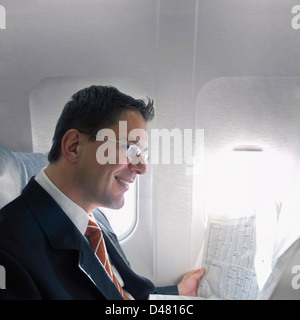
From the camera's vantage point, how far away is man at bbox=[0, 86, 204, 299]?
0.86 metres

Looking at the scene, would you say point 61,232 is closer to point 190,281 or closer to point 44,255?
point 44,255

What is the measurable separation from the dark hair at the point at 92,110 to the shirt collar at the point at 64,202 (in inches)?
3.6

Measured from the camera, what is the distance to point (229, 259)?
1.40m

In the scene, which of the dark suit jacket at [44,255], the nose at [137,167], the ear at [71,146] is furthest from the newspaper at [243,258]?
the ear at [71,146]

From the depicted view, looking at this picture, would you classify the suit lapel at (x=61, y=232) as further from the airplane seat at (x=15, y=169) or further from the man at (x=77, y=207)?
the airplane seat at (x=15, y=169)

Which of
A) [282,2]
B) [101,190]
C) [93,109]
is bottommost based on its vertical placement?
[101,190]

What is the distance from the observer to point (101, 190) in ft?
3.62

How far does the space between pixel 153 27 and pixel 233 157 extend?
0.65m

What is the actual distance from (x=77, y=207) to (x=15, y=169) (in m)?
0.31

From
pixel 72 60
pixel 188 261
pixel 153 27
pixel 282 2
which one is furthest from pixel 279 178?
pixel 72 60

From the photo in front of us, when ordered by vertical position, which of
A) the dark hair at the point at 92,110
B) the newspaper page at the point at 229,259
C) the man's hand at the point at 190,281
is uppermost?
A: the dark hair at the point at 92,110

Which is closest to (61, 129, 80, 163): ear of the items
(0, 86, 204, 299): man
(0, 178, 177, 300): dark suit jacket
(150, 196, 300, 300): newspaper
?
(0, 86, 204, 299): man

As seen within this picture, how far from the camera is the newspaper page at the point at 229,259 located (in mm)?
1331
